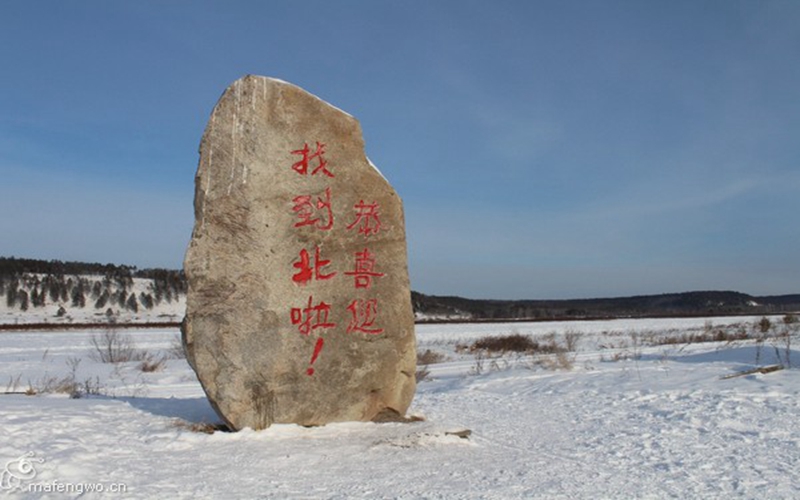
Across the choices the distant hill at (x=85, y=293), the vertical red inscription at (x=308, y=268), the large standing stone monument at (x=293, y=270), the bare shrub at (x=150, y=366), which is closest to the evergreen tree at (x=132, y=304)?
the distant hill at (x=85, y=293)

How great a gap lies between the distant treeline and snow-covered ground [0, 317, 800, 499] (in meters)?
34.5

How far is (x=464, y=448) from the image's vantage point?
6.13 metres

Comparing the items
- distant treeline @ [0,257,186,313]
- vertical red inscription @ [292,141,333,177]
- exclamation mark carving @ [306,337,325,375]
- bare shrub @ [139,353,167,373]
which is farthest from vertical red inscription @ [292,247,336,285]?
distant treeline @ [0,257,186,313]

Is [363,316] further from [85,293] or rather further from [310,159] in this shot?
[85,293]

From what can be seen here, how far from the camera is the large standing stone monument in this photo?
648cm

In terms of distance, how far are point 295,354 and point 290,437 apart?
817mm

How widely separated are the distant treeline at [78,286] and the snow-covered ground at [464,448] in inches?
1359

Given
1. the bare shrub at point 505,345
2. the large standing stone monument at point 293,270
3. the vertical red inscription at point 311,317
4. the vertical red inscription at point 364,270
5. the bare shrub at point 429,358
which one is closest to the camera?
the large standing stone monument at point 293,270

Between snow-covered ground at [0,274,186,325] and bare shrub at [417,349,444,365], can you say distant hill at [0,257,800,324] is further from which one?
bare shrub at [417,349,444,365]

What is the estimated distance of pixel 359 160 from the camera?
23.1ft

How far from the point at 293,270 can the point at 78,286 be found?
127 feet

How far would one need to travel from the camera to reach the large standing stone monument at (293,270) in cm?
Result: 648

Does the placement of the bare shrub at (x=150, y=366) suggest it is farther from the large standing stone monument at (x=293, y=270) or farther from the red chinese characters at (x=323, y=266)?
the red chinese characters at (x=323, y=266)

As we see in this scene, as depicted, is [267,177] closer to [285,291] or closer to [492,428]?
[285,291]
